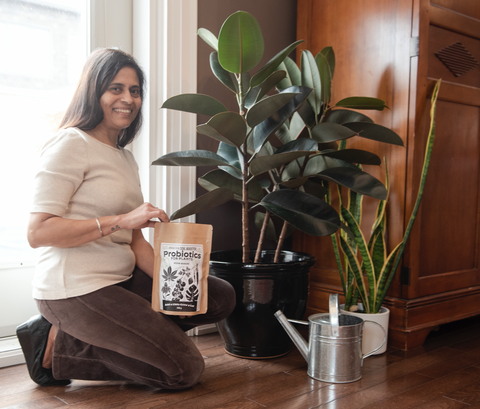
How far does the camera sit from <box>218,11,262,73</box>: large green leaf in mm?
1554

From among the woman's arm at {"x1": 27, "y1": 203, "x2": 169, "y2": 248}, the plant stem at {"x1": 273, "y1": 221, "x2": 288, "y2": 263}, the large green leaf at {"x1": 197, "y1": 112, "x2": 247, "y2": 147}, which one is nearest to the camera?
the woman's arm at {"x1": 27, "y1": 203, "x2": 169, "y2": 248}

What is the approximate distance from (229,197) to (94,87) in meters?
0.58

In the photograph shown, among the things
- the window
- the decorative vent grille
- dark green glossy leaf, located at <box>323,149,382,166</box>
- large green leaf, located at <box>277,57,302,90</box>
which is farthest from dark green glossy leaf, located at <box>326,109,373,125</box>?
the window

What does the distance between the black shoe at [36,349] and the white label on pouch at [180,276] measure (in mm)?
447

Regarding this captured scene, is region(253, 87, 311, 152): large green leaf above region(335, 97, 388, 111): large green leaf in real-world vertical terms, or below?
below

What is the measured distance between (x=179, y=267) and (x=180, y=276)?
0.03 meters

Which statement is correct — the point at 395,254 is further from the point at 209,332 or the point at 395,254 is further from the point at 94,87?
the point at 94,87

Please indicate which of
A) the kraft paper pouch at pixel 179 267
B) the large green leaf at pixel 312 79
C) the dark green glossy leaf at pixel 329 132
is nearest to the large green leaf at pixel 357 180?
the dark green glossy leaf at pixel 329 132

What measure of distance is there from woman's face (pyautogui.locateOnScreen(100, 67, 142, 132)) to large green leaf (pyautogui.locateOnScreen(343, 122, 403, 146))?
0.80 metres

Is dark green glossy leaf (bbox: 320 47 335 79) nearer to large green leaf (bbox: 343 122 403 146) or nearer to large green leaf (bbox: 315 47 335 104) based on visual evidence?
large green leaf (bbox: 315 47 335 104)

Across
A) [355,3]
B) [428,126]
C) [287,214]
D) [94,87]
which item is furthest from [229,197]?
[355,3]

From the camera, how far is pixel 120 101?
1587mm

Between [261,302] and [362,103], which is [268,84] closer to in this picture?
[362,103]

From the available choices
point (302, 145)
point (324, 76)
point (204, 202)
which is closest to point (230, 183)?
point (204, 202)
